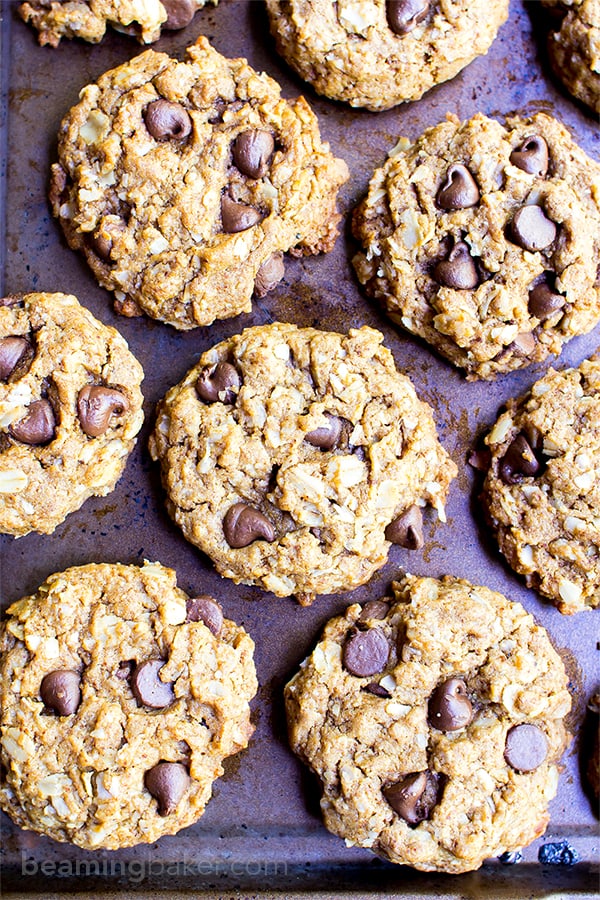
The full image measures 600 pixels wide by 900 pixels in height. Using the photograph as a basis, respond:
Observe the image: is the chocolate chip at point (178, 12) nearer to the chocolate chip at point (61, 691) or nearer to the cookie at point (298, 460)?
the cookie at point (298, 460)

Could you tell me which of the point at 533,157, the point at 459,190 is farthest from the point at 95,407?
the point at 533,157

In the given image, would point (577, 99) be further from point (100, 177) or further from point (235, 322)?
point (100, 177)

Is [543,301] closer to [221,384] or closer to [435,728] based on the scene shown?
[221,384]

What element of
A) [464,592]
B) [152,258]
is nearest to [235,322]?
[152,258]

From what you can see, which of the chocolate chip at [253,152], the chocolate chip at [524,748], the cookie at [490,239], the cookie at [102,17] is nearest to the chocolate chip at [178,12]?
the cookie at [102,17]

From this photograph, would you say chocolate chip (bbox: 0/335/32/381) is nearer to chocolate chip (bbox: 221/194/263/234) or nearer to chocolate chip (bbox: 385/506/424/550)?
chocolate chip (bbox: 221/194/263/234)

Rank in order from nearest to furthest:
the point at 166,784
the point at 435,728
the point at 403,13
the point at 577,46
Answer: the point at 166,784, the point at 435,728, the point at 403,13, the point at 577,46

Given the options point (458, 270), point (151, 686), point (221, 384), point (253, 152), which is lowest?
point (151, 686)
